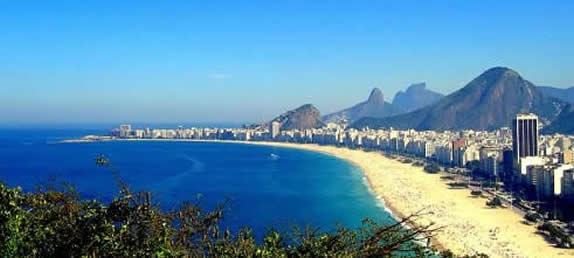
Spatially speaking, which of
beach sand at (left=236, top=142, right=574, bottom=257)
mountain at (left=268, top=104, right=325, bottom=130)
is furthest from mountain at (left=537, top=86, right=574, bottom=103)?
beach sand at (left=236, top=142, right=574, bottom=257)

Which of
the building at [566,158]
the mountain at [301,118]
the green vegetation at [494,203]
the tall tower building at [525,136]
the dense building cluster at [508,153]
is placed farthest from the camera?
the mountain at [301,118]

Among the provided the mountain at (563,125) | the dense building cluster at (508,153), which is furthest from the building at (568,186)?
the mountain at (563,125)

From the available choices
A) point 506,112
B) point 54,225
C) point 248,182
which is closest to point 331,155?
point 248,182

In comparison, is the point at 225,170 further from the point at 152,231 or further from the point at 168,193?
the point at 152,231

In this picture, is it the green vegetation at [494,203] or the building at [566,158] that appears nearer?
the green vegetation at [494,203]

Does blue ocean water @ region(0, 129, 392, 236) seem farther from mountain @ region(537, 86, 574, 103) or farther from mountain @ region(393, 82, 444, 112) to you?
mountain @ region(393, 82, 444, 112)

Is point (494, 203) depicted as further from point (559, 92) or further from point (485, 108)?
point (559, 92)

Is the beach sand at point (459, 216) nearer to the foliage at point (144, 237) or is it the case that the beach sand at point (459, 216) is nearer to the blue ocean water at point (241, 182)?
the blue ocean water at point (241, 182)

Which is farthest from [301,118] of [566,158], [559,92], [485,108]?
[559,92]
